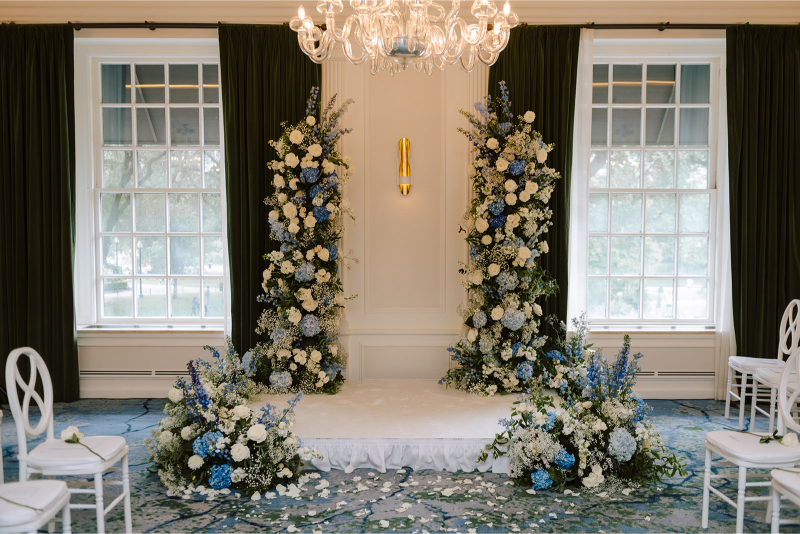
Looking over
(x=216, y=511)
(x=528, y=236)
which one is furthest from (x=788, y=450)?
(x=216, y=511)

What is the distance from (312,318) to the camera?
482cm

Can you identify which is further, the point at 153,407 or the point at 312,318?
the point at 153,407

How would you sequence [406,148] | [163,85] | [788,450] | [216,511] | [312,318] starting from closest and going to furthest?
[788,450] < [216,511] < [312,318] < [406,148] < [163,85]

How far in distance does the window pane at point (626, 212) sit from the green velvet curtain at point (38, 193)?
4731mm

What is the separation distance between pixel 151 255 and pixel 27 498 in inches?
138

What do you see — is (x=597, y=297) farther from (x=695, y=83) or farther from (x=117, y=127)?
(x=117, y=127)

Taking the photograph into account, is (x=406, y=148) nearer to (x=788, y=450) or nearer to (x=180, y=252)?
(x=180, y=252)

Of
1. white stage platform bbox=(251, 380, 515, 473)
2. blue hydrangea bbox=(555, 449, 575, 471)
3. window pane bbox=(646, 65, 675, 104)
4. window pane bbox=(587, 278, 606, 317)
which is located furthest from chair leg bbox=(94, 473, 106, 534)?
window pane bbox=(646, 65, 675, 104)

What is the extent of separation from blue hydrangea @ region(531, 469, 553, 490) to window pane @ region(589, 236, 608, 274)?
2.58 metres

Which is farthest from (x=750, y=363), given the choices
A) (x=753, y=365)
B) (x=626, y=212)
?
(x=626, y=212)

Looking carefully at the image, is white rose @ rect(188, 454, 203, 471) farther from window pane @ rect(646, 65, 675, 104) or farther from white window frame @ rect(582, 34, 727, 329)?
window pane @ rect(646, 65, 675, 104)

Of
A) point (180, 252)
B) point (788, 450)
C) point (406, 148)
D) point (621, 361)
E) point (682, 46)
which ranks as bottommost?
point (788, 450)

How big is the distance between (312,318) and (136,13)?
119 inches

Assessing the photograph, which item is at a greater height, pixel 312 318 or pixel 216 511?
pixel 312 318
